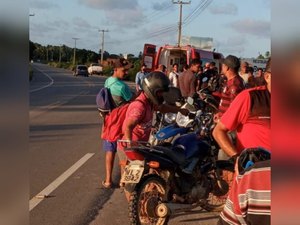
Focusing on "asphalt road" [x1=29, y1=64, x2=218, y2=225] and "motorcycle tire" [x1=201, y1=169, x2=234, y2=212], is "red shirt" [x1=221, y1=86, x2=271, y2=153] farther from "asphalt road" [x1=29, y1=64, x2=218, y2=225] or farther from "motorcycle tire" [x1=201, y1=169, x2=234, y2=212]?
"asphalt road" [x1=29, y1=64, x2=218, y2=225]

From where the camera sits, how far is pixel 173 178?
5.20 m

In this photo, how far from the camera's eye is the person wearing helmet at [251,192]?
5.81 ft

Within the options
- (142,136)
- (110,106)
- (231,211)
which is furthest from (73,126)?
(231,211)

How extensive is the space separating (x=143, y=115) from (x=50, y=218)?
1589mm

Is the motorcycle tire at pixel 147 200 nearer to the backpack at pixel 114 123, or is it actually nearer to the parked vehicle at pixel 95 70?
the backpack at pixel 114 123

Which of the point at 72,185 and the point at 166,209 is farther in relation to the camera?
the point at 72,185

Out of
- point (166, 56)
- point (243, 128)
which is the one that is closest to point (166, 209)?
point (243, 128)

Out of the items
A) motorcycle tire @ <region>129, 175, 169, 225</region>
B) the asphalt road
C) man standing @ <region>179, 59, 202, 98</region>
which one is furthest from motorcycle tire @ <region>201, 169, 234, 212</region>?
man standing @ <region>179, 59, 202, 98</region>

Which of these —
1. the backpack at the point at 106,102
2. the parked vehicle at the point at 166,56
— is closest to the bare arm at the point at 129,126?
the backpack at the point at 106,102

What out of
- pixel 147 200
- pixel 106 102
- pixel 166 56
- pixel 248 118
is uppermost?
pixel 166 56

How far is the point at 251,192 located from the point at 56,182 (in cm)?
586

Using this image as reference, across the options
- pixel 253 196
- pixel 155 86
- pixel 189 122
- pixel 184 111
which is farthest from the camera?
pixel 189 122

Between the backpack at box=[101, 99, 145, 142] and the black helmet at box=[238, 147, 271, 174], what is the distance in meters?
4.77

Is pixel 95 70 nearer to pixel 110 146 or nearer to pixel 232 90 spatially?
pixel 232 90
